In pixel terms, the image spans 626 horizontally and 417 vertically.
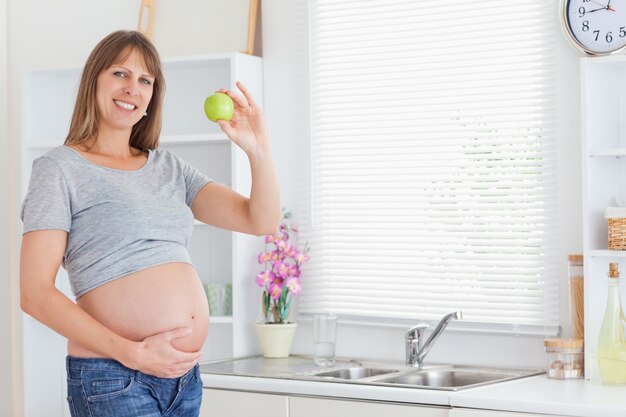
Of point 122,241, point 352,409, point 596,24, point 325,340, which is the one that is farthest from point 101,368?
point 596,24

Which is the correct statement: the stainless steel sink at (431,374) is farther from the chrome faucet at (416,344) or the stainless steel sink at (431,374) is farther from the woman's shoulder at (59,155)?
the woman's shoulder at (59,155)

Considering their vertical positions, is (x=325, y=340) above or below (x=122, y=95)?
below

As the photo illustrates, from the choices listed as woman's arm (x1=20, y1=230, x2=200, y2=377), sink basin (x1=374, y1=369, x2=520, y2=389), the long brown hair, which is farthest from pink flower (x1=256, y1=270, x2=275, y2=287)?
woman's arm (x1=20, y1=230, x2=200, y2=377)

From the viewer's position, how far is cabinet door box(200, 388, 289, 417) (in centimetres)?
309

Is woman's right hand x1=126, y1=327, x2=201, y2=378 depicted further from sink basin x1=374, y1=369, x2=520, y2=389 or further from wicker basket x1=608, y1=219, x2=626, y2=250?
wicker basket x1=608, y1=219, x2=626, y2=250

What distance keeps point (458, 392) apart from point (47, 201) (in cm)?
127

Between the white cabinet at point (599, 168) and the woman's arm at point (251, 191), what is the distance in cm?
109

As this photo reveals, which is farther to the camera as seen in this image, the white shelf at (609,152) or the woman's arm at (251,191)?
the white shelf at (609,152)

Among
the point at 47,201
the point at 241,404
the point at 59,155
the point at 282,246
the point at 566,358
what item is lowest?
the point at 241,404

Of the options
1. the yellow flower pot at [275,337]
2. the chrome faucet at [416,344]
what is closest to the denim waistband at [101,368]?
the chrome faucet at [416,344]

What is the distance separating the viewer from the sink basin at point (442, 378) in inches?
129

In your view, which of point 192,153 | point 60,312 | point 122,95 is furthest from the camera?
point 192,153

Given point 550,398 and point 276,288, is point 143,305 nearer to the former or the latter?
point 550,398

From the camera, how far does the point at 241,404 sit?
10.4 ft
